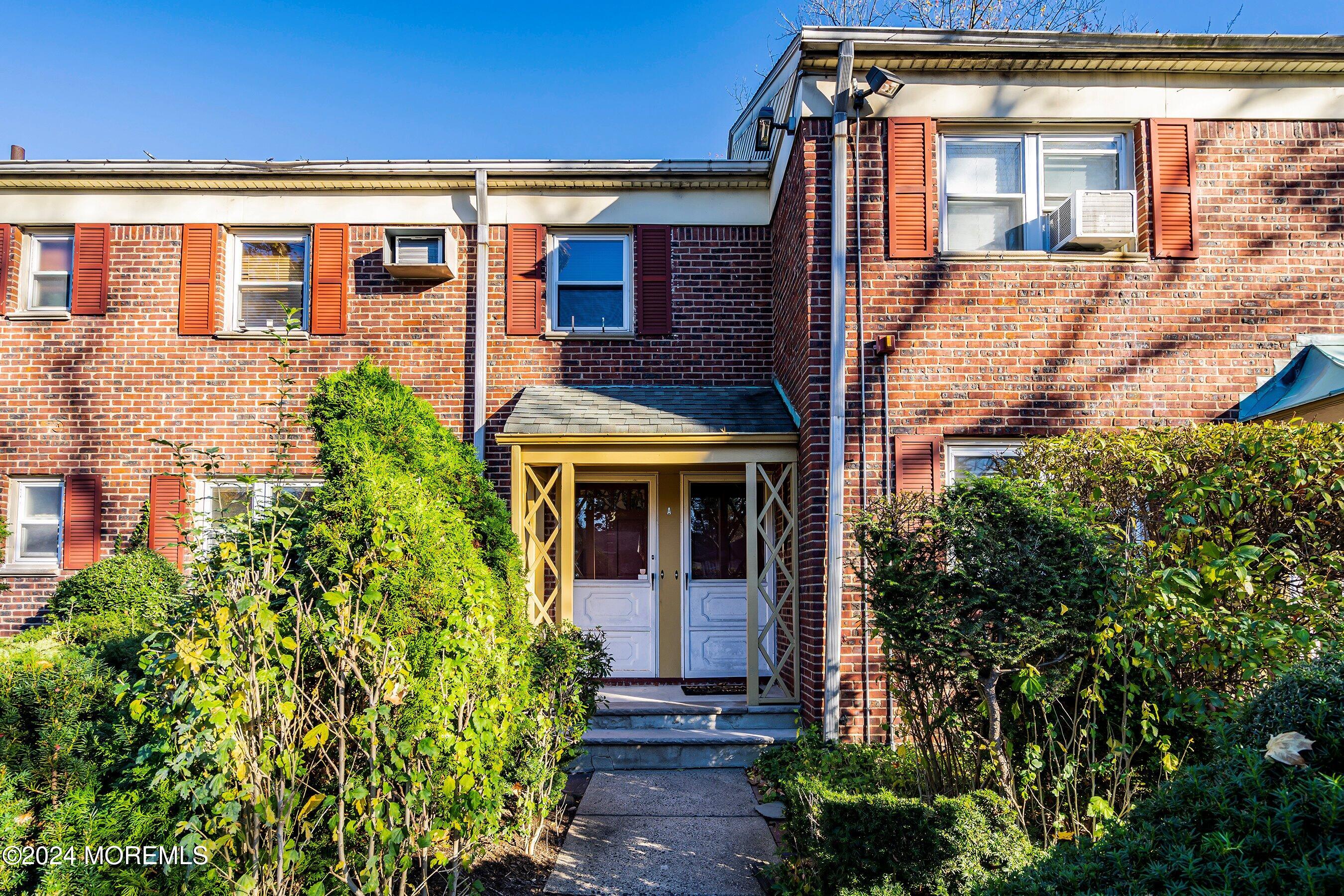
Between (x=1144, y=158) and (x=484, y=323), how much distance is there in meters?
6.28

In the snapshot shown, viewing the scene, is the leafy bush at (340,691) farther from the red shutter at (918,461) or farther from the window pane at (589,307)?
the window pane at (589,307)

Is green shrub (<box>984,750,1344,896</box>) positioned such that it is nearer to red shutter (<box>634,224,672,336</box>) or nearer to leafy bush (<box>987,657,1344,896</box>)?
leafy bush (<box>987,657,1344,896</box>)

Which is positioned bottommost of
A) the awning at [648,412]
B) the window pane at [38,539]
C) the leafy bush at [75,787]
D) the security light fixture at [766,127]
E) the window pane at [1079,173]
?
the leafy bush at [75,787]

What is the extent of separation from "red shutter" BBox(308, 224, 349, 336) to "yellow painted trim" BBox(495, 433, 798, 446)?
250 centimetres

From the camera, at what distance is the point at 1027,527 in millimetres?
3590

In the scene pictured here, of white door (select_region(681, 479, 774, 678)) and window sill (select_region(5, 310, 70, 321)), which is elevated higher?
window sill (select_region(5, 310, 70, 321))

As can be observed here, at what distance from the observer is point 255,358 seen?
25.6ft

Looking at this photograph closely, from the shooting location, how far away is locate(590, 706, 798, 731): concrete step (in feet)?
21.0

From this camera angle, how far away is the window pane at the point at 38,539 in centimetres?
774

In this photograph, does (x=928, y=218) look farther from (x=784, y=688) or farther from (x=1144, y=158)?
(x=784, y=688)

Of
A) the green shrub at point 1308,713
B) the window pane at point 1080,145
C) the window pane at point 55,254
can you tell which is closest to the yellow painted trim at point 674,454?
the window pane at point 1080,145

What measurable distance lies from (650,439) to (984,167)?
383 cm

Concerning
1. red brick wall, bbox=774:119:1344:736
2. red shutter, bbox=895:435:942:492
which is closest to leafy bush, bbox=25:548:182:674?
red brick wall, bbox=774:119:1344:736

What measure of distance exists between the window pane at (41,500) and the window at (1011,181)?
30.1 ft
